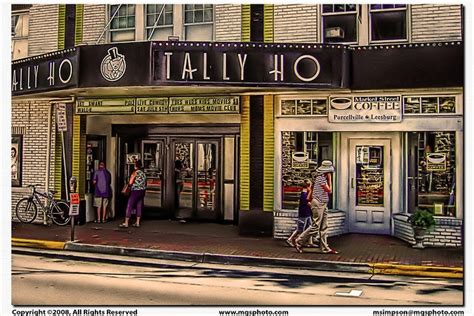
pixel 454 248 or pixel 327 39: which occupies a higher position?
pixel 327 39

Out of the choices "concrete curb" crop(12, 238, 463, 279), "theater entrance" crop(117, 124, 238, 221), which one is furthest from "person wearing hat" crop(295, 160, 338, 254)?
"theater entrance" crop(117, 124, 238, 221)

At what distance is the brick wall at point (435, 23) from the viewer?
435 inches

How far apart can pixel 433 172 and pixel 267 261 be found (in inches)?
163

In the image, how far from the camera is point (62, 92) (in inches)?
499

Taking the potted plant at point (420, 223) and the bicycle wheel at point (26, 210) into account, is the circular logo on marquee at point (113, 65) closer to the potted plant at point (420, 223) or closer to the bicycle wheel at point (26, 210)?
the bicycle wheel at point (26, 210)

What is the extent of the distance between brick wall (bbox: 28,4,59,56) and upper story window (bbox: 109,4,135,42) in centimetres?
152

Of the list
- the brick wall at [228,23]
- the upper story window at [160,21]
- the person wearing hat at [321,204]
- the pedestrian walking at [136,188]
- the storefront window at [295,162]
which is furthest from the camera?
the pedestrian walking at [136,188]

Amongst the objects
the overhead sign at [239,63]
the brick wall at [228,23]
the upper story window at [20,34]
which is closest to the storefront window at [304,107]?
the overhead sign at [239,63]

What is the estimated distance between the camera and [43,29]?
1389cm

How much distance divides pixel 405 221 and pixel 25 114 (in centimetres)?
964

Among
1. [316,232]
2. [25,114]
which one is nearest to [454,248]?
[316,232]

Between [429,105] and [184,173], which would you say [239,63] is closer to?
[429,105]

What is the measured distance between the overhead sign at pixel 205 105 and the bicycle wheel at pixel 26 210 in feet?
14.1

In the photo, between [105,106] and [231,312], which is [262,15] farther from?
[231,312]
